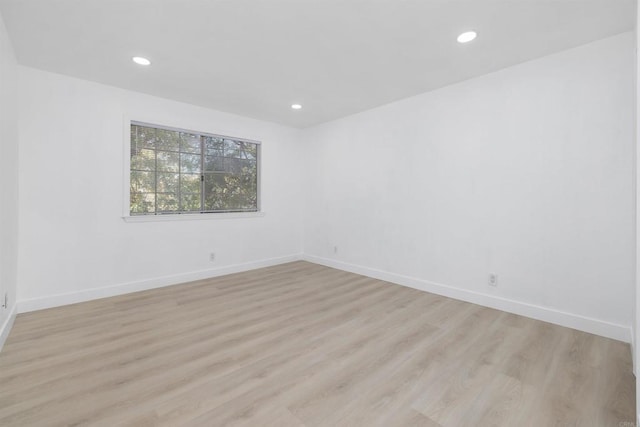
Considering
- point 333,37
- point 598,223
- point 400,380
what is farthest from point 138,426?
point 598,223

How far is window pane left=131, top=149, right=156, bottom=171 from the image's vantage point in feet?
11.7

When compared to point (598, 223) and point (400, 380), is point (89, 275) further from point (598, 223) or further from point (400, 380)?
point (598, 223)

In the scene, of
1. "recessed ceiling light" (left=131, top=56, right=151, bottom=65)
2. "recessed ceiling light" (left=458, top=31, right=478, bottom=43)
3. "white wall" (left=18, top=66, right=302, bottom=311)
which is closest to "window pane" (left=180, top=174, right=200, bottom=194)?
"white wall" (left=18, top=66, right=302, bottom=311)

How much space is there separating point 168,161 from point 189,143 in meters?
0.39

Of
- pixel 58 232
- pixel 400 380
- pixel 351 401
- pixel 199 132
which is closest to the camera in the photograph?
pixel 351 401

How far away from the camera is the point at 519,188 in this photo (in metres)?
2.78

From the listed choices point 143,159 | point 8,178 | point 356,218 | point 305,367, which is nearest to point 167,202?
point 143,159

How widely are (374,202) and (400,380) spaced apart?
8.66 ft

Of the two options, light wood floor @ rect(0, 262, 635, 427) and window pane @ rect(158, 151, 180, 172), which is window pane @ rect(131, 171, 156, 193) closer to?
window pane @ rect(158, 151, 180, 172)

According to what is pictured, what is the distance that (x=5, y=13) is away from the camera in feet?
6.60

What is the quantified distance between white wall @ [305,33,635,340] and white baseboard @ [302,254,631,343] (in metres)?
0.01

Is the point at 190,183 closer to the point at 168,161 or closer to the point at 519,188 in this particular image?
the point at 168,161

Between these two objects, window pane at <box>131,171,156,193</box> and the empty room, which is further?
window pane at <box>131,171,156,193</box>

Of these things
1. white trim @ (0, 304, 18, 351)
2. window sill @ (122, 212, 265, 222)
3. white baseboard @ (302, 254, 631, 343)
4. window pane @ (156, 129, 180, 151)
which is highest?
window pane @ (156, 129, 180, 151)
